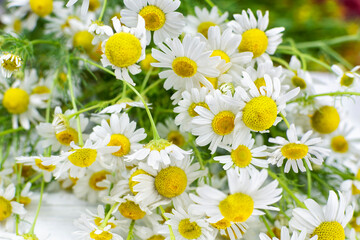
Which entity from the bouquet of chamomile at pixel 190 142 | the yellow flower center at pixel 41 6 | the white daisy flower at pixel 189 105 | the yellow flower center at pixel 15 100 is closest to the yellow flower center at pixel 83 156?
the bouquet of chamomile at pixel 190 142

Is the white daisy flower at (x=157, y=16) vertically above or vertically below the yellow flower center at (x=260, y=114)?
above

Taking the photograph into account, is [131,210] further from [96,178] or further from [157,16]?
[157,16]

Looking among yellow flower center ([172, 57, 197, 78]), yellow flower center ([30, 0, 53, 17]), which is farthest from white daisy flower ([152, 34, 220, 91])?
yellow flower center ([30, 0, 53, 17])

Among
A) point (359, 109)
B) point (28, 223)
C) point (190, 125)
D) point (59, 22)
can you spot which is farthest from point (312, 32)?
point (28, 223)

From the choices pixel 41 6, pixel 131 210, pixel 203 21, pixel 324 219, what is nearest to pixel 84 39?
pixel 41 6

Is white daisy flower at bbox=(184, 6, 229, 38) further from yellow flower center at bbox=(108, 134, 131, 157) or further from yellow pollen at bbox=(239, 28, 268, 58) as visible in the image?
yellow flower center at bbox=(108, 134, 131, 157)

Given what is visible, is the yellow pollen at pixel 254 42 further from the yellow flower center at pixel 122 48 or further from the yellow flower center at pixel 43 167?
the yellow flower center at pixel 43 167

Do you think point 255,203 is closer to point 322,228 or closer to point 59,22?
point 322,228
